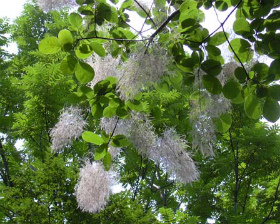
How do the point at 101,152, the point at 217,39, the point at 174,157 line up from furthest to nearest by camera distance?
the point at 174,157 → the point at 101,152 → the point at 217,39

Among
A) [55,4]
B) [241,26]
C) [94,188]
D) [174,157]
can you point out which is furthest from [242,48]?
[94,188]

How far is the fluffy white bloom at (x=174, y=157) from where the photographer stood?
2848 mm

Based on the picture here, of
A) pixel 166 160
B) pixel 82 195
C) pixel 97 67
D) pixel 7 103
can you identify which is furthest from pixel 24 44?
pixel 97 67

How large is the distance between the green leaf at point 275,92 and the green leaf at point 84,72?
552 mm

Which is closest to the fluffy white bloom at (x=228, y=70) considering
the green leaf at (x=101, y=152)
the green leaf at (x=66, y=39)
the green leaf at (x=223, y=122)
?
the green leaf at (x=223, y=122)

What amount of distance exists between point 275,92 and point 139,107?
0.48 meters

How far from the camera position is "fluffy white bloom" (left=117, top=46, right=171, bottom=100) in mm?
1331

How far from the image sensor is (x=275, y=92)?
3.86 ft

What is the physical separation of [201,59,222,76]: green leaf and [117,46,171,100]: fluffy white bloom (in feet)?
0.60

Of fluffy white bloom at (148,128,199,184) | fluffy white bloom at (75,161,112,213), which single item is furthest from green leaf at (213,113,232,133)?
fluffy white bloom at (75,161,112,213)

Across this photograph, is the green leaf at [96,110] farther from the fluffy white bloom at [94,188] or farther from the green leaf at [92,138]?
the fluffy white bloom at [94,188]

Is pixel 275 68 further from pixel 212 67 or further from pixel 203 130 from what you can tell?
pixel 203 130

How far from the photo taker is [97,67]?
6.13ft

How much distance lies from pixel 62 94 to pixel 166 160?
7.71 ft
